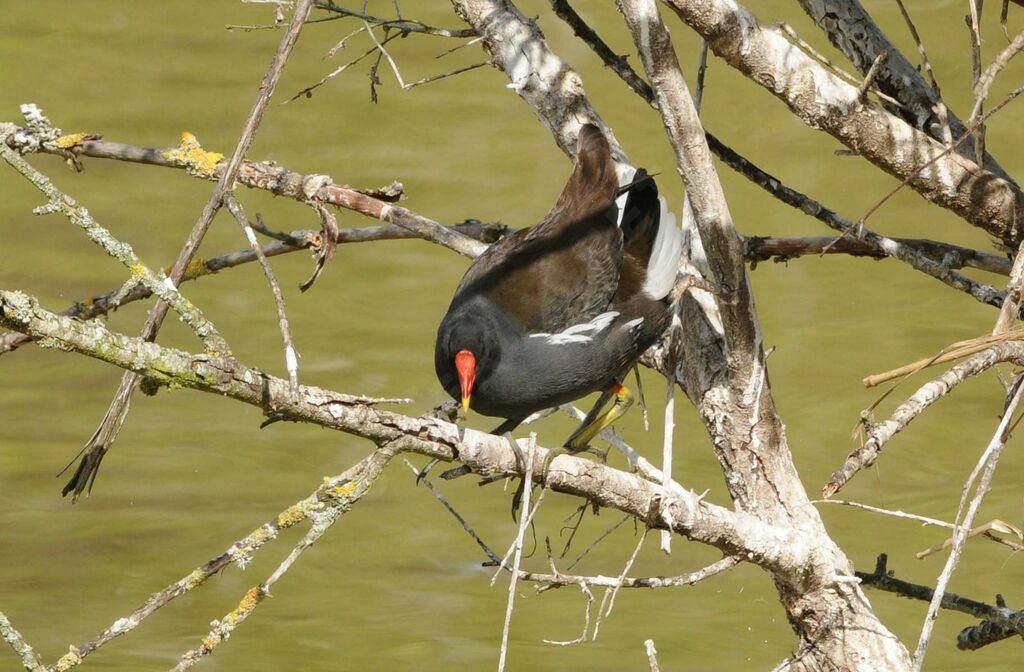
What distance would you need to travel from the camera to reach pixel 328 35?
22.5ft

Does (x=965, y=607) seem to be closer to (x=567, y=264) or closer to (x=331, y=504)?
(x=567, y=264)

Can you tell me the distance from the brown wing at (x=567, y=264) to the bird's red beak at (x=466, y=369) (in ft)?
0.70

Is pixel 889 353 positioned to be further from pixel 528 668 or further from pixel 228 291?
pixel 228 291

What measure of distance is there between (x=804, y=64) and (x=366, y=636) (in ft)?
7.90

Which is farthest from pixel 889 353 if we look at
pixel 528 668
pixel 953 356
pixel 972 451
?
pixel 953 356

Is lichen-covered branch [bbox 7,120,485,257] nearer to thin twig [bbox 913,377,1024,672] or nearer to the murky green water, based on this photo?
thin twig [bbox 913,377,1024,672]

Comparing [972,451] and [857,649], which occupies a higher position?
[972,451]

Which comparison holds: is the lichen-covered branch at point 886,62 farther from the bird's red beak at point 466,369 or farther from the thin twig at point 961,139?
the bird's red beak at point 466,369

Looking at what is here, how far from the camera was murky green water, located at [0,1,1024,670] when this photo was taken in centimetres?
419

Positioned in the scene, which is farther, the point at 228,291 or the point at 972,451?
the point at 228,291

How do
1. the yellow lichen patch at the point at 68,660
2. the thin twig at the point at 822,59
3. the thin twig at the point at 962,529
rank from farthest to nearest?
the thin twig at the point at 822,59
the thin twig at the point at 962,529
the yellow lichen patch at the point at 68,660

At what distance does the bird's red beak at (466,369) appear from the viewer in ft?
8.82

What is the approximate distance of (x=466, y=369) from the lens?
2688 mm

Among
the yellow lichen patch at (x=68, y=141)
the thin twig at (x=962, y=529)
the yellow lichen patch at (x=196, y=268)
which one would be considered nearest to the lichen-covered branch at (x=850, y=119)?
the thin twig at (x=962, y=529)
